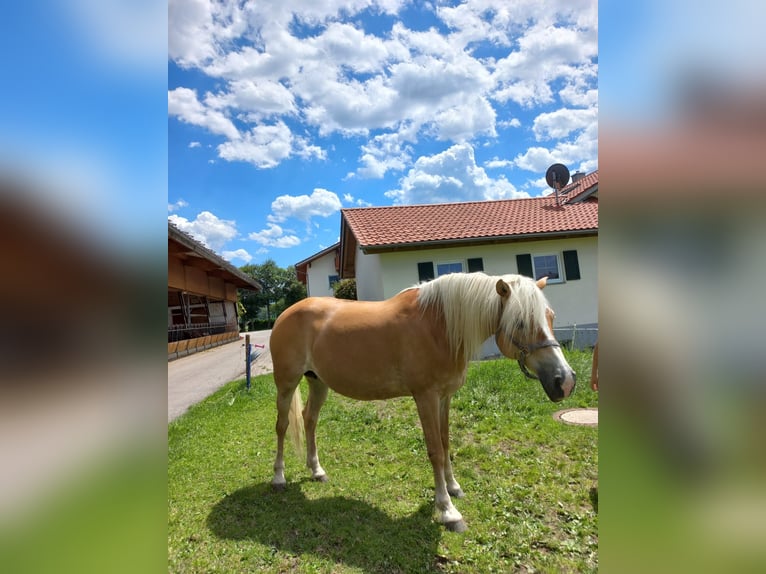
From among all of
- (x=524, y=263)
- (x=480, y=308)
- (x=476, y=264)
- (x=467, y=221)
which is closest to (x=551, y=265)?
(x=524, y=263)

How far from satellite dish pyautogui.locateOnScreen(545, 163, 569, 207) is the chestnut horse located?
13242 millimetres

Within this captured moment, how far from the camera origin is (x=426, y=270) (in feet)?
38.5

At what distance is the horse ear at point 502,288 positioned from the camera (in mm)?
2938

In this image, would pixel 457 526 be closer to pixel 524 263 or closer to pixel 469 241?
pixel 469 241

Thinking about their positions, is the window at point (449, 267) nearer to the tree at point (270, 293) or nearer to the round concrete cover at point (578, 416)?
the round concrete cover at point (578, 416)

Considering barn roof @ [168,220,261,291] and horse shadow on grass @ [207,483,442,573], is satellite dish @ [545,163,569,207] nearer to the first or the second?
barn roof @ [168,220,261,291]

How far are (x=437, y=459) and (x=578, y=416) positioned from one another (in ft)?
9.59

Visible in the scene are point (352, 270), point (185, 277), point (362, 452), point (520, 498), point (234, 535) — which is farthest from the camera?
point (352, 270)

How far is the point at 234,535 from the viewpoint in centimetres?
299

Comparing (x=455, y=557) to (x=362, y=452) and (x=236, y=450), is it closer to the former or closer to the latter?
(x=362, y=452)
